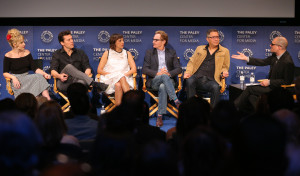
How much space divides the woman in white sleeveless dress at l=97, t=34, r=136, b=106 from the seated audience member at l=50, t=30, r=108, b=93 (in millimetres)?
178

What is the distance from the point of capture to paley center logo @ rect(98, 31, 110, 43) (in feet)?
22.1

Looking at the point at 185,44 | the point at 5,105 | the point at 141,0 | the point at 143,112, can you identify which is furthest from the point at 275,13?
the point at 5,105

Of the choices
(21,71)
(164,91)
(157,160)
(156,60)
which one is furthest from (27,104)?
(156,60)

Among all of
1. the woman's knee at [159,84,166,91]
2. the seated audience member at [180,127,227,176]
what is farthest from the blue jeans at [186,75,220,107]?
the seated audience member at [180,127,227,176]

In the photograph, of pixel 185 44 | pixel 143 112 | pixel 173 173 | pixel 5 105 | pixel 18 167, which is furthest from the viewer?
pixel 185 44

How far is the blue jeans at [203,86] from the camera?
5777 millimetres

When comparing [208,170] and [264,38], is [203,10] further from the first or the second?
[208,170]

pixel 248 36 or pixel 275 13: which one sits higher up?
pixel 275 13

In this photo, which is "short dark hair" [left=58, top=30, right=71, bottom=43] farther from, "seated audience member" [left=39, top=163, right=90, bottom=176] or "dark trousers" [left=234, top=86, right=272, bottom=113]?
"seated audience member" [left=39, top=163, right=90, bottom=176]

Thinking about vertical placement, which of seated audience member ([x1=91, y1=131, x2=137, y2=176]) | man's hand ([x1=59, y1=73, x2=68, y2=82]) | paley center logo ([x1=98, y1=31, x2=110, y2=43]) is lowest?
seated audience member ([x1=91, y1=131, x2=137, y2=176])

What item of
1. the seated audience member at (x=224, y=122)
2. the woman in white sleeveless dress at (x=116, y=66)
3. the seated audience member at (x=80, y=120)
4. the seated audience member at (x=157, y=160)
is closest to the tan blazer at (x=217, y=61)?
the woman in white sleeveless dress at (x=116, y=66)

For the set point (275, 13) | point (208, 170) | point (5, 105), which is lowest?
point (208, 170)

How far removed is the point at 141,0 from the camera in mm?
6777

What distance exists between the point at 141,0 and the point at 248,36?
6.69 ft
